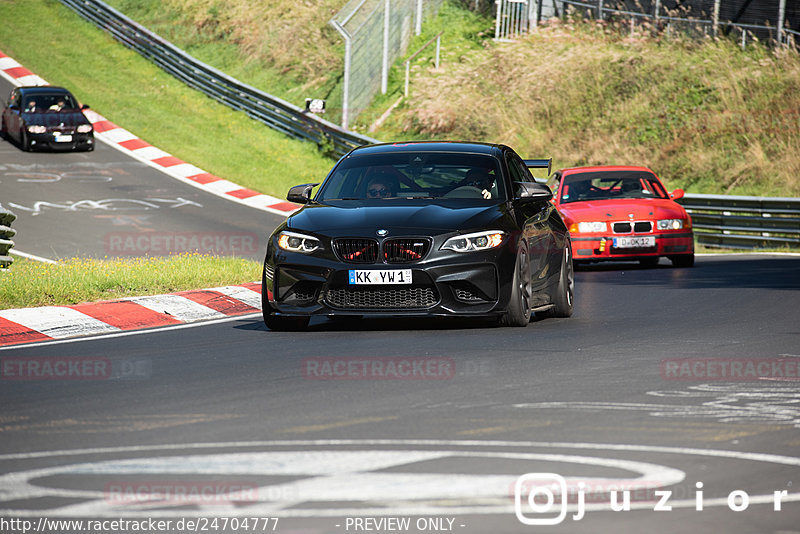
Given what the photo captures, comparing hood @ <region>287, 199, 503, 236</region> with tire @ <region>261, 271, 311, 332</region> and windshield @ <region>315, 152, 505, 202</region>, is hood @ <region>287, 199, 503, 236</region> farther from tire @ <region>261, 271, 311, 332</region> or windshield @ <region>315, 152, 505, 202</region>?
tire @ <region>261, 271, 311, 332</region>

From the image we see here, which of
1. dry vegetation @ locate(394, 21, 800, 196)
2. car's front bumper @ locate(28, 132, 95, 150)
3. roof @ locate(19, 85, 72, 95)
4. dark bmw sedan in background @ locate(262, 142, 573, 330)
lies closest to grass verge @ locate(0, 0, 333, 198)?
car's front bumper @ locate(28, 132, 95, 150)

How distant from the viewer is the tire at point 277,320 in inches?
424

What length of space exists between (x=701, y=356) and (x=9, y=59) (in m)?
37.1

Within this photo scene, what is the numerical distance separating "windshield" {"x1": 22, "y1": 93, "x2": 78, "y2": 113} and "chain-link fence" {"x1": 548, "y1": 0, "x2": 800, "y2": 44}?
14738 mm

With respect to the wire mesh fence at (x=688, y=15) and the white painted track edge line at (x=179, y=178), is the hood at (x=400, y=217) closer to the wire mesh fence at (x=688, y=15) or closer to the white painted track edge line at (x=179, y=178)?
the white painted track edge line at (x=179, y=178)

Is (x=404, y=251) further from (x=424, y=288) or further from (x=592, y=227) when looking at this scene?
(x=592, y=227)

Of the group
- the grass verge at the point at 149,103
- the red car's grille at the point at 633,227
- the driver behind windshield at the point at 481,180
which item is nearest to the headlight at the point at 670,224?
the red car's grille at the point at 633,227

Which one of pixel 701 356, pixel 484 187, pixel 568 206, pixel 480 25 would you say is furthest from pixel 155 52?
pixel 701 356

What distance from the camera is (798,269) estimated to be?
1784 centimetres

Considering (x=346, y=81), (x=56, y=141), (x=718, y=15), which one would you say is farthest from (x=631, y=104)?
(x=56, y=141)

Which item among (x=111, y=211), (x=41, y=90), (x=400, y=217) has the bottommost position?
(x=111, y=211)

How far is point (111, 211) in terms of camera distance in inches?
1001

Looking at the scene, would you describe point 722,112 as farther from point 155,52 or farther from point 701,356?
point 701,356

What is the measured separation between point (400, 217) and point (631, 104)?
942 inches
